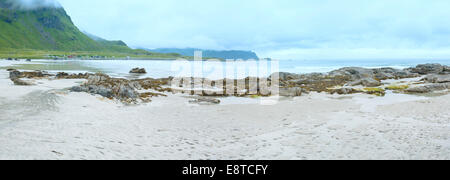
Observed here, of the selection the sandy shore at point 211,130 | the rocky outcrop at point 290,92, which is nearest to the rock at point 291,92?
the rocky outcrop at point 290,92

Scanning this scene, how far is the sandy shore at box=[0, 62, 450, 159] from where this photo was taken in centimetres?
880

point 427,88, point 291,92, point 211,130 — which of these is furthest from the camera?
point 427,88

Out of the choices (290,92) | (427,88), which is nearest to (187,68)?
(290,92)

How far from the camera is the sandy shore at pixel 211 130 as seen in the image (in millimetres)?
8797

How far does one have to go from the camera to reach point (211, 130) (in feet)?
39.8

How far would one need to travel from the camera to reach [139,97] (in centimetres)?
1986

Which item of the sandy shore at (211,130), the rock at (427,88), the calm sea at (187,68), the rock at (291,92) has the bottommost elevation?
the sandy shore at (211,130)

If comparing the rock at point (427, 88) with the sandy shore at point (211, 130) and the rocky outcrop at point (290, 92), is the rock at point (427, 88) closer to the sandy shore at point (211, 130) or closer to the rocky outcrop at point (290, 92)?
the sandy shore at point (211, 130)

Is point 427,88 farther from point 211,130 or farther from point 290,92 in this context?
point 211,130

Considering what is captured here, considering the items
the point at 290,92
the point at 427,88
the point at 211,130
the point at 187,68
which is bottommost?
the point at 211,130

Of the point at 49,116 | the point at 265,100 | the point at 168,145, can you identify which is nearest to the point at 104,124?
the point at 49,116

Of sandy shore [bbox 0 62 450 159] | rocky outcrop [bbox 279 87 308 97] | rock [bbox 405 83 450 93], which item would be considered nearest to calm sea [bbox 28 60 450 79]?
rocky outcrop [bbox 279 87 308 97]

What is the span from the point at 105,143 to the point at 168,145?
2.17 metres

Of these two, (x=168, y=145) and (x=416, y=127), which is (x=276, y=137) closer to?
(x=168, y=145)
